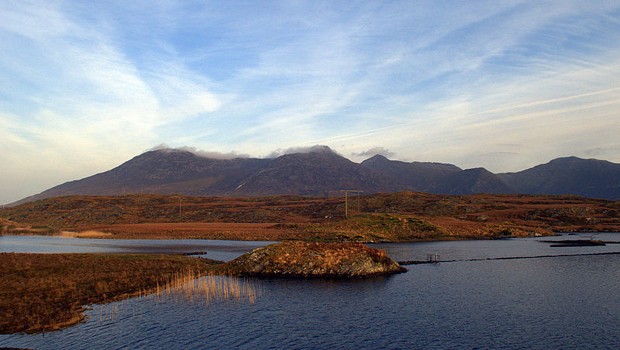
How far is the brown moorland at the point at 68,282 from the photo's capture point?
38.2 metres

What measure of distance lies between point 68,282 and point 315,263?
33.3 m

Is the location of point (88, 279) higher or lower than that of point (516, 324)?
higher

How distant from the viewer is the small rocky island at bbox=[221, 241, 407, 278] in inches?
2505

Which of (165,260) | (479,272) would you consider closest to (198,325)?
(165,260)

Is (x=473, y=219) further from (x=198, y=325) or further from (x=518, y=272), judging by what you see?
(x=198, y=325)

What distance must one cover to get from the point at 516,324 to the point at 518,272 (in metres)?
31.1

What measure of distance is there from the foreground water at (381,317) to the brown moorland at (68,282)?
3.28m

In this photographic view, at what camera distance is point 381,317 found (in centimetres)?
4059

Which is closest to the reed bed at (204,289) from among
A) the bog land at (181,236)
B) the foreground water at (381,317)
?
the foreground water at (381,317)

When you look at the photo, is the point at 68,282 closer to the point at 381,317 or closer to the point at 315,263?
the point at 315,263

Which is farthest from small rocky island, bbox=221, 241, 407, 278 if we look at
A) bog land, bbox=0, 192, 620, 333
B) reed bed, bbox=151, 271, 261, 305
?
bog land, bbox=0, 192, 620, 333

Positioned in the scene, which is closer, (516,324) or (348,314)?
(516,324)

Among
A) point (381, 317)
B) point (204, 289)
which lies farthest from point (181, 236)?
point (381, 317)

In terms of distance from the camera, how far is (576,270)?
2645 inches
